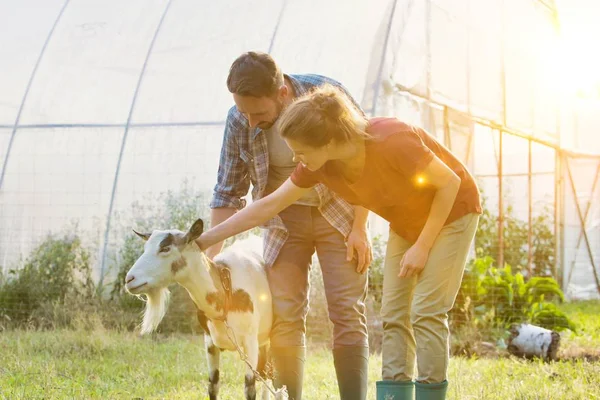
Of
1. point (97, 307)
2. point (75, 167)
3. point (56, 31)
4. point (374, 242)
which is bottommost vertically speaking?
point (97, 307)

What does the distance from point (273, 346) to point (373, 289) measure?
13.1ft

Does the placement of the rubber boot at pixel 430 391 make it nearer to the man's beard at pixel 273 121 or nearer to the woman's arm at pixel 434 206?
the woman's arm at pixel 434 206

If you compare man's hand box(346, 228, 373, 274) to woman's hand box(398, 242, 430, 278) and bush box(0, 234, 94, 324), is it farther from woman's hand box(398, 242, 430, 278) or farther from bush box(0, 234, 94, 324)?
bush box(0, 234, 94, 324)

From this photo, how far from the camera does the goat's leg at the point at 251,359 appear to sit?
3.84 m

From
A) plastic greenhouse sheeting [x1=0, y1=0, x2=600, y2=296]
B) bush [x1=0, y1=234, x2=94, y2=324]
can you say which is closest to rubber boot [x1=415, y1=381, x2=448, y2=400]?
plastic greenhouse sheeting [x1=0, y1=0, x2=600, y2=296]

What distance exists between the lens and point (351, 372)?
3.46m

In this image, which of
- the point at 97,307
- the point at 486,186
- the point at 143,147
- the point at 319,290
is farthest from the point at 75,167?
the point at 486,186

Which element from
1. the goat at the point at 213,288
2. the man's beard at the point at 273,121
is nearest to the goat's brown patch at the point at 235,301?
the goat at the point at 213,288

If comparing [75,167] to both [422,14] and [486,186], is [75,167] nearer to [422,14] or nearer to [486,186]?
[422,14]

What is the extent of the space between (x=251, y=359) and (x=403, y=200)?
122 cm

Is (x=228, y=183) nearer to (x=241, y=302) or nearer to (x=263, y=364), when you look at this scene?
(x=241, y=302)

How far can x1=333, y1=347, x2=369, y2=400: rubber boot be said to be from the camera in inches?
136

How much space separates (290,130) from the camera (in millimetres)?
2820

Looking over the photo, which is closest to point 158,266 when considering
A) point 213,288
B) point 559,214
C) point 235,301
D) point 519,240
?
point 213,288
